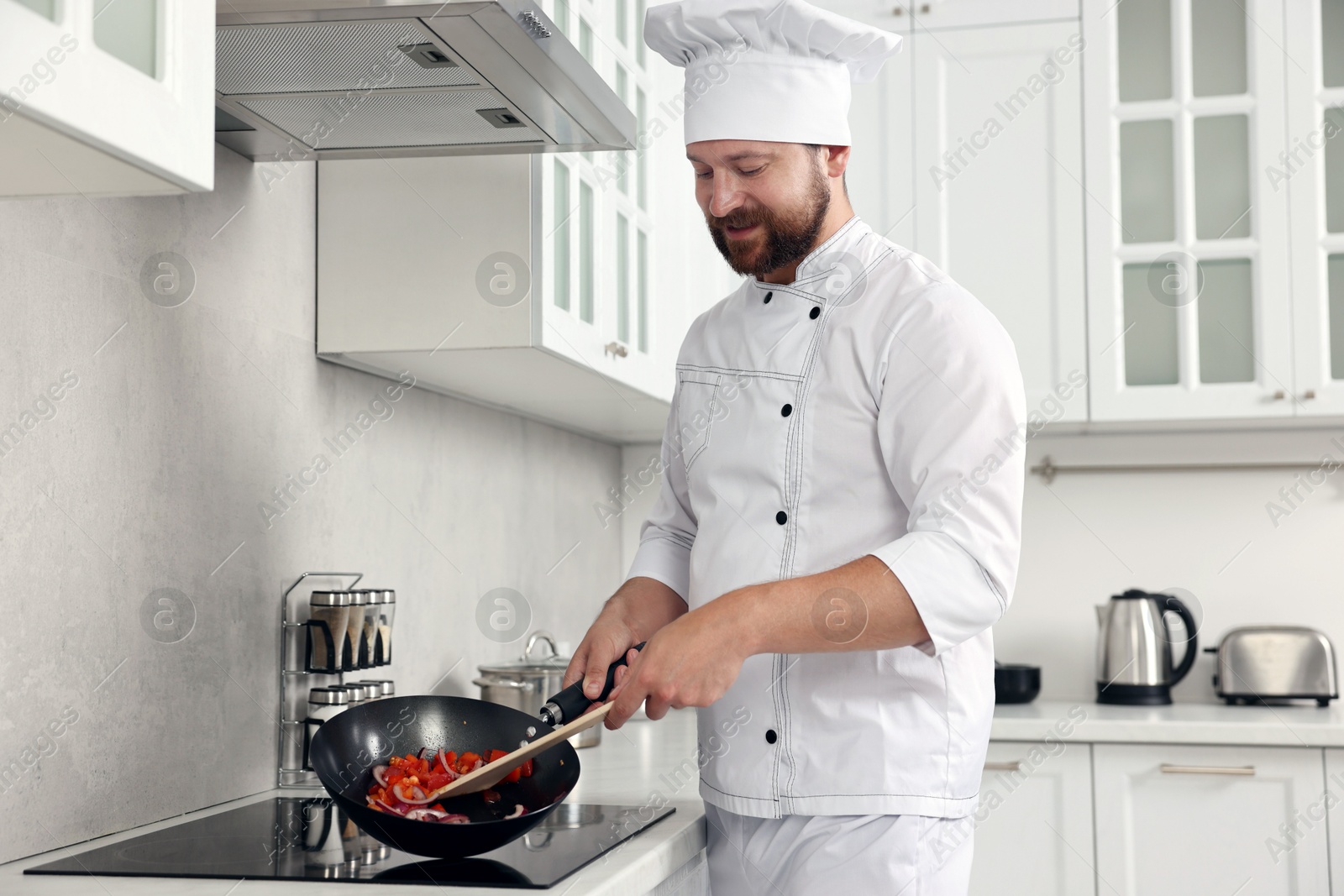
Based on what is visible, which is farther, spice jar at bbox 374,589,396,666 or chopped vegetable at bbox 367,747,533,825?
spice jar at bbox 374,589,396,666

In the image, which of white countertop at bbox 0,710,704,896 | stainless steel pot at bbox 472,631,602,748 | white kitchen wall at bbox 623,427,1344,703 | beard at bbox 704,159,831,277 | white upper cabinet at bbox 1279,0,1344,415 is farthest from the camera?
white kitchen wall at bbox 623,427,1344,703

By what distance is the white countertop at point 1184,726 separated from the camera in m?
2.07

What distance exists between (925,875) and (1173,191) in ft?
5.66

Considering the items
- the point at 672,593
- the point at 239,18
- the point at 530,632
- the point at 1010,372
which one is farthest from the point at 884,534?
the point at 530,632

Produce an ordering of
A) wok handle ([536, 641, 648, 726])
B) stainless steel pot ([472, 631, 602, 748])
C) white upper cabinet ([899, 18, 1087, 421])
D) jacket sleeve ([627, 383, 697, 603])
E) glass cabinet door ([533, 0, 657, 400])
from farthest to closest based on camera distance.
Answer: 1. white upper cabinet ([899, 18, 1087, 421])
2. stainless steel pot ([472, 631, 602, 748])
3. glass cabinet door ([533, 0, 657, 400])
4. jacket sleeve ([627, 383, 697, 603])
5. wok handle ([536, 641, 648, 726])

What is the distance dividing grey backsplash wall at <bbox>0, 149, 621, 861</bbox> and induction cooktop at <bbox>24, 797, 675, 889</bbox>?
3.1 inches

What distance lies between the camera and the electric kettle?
2.41 meters

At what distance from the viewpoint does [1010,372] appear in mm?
1054

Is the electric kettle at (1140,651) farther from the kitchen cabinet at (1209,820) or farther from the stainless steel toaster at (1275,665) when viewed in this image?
the kitchen cabinet at (1209,820)

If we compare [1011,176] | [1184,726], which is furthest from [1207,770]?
[1011,176]

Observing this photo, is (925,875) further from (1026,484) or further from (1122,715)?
(1026,484)

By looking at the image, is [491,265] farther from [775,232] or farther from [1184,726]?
[1184,726]

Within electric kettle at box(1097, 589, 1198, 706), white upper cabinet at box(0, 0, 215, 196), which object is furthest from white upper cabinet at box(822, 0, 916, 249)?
white upper cabinet at box(0, 0, 215, 196)

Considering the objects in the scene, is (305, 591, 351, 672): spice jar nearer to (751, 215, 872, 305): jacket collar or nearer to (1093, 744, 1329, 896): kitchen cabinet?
(751, 215, 872, 305): jacket collar
